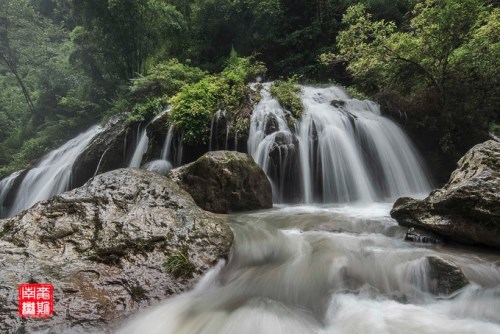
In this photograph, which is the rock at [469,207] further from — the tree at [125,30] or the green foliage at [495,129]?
the tree at [125,30]

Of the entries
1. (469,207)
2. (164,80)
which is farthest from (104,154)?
(469,207)

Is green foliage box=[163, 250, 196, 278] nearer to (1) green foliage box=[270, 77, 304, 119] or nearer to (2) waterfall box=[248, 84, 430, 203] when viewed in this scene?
(2) waterfall box=[248, 84, 430, 203]

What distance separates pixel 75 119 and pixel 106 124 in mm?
5459

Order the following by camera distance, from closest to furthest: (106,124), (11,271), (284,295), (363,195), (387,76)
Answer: (11,271), (284,295), (363,195), (387,76), (106,124)

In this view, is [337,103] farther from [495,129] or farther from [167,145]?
[167,145]

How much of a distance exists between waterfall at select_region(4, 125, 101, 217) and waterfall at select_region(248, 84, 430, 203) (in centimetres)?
742

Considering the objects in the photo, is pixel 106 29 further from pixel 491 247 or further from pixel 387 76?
pixel 491 247

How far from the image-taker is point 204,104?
28.9 ft

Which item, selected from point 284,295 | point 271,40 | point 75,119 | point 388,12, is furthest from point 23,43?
point 284,295

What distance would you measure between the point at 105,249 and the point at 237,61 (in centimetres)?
1188

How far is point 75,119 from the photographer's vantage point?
55.9 ft

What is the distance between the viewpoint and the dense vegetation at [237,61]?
820cm

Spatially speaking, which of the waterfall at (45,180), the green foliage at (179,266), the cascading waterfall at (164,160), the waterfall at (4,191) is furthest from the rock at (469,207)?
the waterfall at (4,191)
